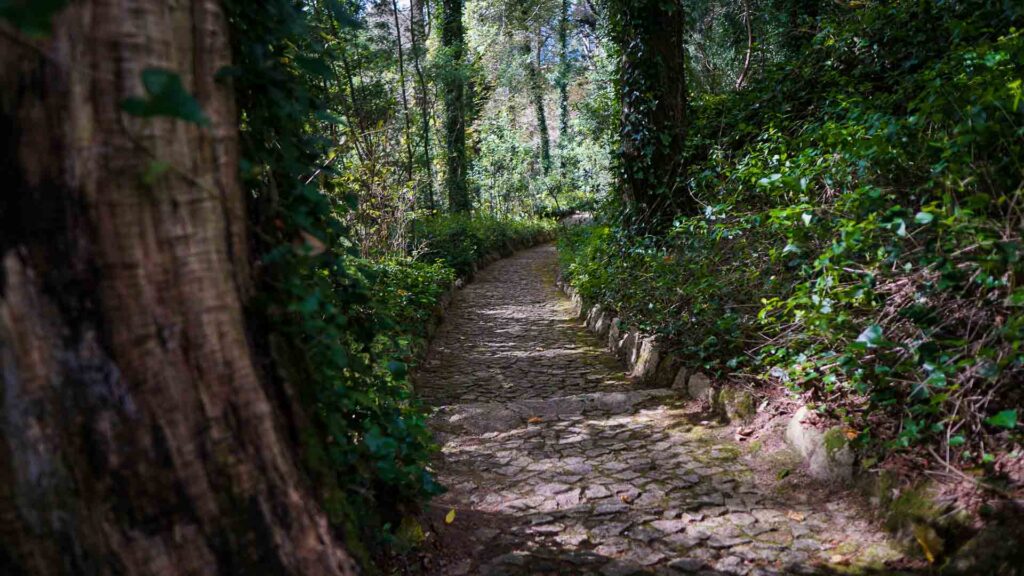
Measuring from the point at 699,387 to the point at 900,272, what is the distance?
6.61 feet

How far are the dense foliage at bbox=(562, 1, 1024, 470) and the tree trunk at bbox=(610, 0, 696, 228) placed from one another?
→ 223 centimetres

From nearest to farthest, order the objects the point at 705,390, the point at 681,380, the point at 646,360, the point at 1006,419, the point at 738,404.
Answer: the point at 1006,419
the point at 738,404
the point at 705,390
the point at 681,380
the point at 646,360

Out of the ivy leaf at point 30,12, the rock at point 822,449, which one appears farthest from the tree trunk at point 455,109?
the ivy leaf at point 30,12

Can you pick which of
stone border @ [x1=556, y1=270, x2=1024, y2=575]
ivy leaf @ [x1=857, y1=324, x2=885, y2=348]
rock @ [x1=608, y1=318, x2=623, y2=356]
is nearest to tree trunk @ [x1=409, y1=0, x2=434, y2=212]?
rock @ [x1=608, y1=318, x2=623, y2=356]

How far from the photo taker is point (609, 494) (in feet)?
10.5

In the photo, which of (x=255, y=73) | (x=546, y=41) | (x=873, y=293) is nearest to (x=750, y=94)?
(x=873, y=293)

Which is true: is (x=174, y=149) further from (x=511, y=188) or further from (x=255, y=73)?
(x=511, y=188)

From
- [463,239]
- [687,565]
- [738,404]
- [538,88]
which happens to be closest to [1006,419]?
[687,565]

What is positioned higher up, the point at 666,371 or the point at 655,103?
the point at 655,103

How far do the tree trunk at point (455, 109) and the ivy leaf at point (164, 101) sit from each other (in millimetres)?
12708

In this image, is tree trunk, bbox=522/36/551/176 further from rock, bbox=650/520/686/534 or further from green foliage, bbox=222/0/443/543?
green foliage, bbox=222/0/443/543

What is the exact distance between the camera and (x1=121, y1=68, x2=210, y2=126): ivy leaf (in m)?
1.07

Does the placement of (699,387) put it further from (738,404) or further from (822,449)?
(822,449)

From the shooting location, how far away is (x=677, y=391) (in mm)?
4922
